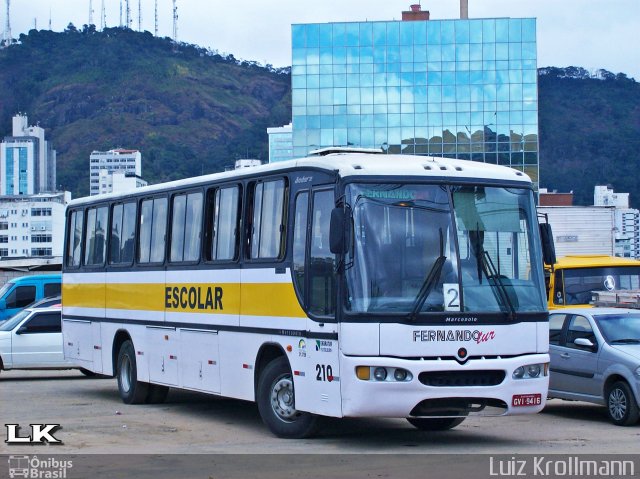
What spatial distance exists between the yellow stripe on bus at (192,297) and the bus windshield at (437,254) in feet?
3.87

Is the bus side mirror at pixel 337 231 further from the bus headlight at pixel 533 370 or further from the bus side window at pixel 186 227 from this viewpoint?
the bus side window at pixel 186 227

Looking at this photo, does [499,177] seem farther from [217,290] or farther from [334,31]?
[334,31]

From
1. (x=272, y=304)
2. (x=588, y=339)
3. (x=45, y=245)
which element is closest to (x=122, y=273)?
(x=272, y=304)

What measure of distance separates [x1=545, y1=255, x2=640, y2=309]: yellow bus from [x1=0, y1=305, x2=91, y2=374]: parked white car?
10098 mm

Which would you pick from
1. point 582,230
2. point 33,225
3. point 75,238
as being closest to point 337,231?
point 75,238

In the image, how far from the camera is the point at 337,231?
502 inches

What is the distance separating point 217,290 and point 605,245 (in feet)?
222

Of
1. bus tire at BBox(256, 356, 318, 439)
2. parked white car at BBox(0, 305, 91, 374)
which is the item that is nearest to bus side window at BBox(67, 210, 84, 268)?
parked white car at BBox(0, 305, 91, 374)

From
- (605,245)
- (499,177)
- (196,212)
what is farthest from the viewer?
(605,245)

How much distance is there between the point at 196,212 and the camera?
→ 1698 centimetres

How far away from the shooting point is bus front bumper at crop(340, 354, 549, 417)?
1277 centimetres

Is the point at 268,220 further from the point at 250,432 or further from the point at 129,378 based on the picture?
the point at 129,378

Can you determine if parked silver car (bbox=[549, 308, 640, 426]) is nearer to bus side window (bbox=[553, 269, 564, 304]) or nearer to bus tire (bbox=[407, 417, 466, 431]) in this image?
bus tire (bbox=[407, 417, 466, 431])

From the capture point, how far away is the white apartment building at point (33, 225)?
17638 cm
